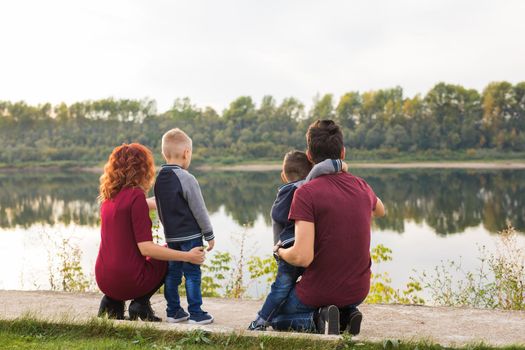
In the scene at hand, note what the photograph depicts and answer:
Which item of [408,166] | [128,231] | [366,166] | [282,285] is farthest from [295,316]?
[408,166]

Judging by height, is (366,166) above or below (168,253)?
below

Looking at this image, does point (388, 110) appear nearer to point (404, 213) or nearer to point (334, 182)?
point (404, 213)

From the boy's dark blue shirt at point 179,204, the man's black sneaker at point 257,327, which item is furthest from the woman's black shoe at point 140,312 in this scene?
the man's black sneaker at point 257,327

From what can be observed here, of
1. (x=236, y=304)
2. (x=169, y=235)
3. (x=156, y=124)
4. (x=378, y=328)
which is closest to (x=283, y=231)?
(x=169, y=235)

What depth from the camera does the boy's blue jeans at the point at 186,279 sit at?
13.3 feet

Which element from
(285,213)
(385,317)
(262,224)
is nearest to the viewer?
(285,213)

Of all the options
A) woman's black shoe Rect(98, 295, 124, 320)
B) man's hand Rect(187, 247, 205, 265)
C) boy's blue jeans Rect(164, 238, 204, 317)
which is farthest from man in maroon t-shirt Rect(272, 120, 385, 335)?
woman's black shoe Rect(98, 295, 124, 320)

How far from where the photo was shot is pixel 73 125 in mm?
76875

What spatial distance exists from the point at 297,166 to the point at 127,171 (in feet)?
3.79

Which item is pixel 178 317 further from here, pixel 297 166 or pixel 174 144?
pixel 297 166

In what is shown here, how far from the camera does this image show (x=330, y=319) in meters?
3.56

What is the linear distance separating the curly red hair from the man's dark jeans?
125cm

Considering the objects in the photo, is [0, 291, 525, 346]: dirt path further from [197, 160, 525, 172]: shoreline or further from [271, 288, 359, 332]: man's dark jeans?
[197, 160, 525, 172]: shoreline

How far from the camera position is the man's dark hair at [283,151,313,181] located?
388 centimetres
